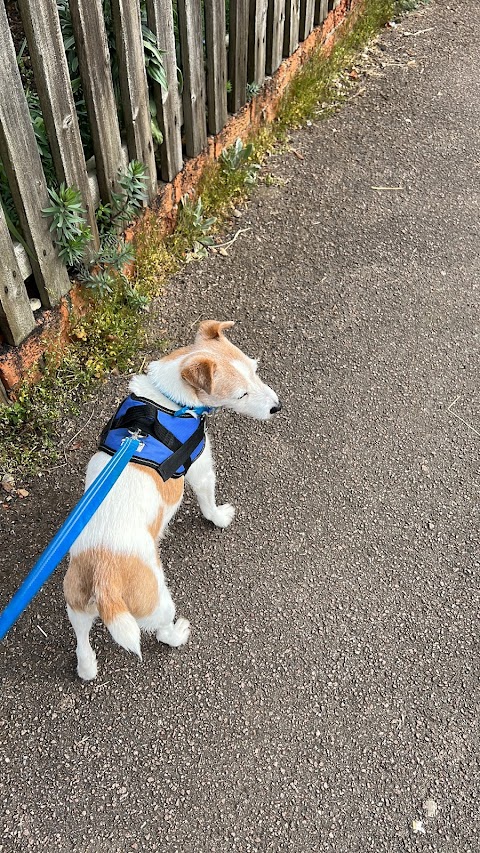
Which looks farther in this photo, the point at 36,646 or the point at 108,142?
the point at 108,142

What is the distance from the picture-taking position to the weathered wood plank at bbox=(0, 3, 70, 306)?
2.72 meters

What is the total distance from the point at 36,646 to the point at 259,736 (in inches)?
39.6

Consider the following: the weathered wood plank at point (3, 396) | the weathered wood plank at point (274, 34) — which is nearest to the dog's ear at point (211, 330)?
the weathered wood plank at point (3, 396)

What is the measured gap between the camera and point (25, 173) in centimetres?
298

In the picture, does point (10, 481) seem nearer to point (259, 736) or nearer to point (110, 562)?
point (110, 562)

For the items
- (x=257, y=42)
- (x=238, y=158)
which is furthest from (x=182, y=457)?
(x=257, y=42)

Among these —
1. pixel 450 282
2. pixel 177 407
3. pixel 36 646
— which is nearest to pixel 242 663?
pixel 36 646

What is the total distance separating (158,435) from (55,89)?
5.66ft

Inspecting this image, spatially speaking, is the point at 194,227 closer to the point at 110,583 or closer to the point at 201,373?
the point at 201,373

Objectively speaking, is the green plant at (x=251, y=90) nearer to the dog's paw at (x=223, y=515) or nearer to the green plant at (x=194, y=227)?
the green plant at (x=194, y=227)

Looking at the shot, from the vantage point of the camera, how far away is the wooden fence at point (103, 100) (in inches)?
113

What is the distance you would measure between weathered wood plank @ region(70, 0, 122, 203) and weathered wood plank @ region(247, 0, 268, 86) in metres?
1.63

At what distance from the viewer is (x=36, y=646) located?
2795 millimetres

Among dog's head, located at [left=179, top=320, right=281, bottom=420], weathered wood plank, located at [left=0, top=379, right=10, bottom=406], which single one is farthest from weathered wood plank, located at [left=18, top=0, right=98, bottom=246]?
dog's head, located at [left=179, top=320, right=281, bottom=420]
